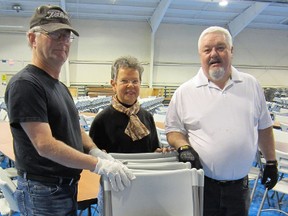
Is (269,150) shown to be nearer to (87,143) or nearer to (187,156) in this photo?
(187,156)

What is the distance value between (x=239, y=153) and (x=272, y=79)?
14497mm

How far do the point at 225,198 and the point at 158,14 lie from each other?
11121mm

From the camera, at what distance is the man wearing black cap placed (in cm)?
114

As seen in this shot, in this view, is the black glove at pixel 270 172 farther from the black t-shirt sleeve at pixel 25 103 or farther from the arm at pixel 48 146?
the black t-shirt sleeve at pixel 25 103

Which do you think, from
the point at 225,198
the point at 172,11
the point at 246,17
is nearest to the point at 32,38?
the point at 225,198

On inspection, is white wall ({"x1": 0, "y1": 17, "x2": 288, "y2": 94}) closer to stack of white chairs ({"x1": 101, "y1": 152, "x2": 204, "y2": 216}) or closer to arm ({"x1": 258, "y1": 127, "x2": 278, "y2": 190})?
arm ({"x1": 258, "y1": 127, "x2": 278, "y2": 190})

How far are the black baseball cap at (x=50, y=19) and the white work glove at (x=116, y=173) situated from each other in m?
0.64

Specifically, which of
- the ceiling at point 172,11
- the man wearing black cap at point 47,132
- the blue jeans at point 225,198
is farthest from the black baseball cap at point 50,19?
the ceiling at point 172,11

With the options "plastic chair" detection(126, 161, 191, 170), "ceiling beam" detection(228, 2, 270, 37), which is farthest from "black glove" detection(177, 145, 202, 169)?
"ceiling beam" detection(228, 2, 270, 37)

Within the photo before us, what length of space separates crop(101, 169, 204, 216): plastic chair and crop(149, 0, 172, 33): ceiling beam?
1012 cm

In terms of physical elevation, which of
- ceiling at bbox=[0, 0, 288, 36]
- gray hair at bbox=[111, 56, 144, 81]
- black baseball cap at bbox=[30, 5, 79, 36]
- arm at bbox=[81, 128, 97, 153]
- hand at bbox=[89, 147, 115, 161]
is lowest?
hand at bbox=[89, 147, 115, 161]

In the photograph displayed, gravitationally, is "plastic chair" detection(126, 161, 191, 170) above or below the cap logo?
below

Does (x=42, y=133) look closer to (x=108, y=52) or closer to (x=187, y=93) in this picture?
(x=187, y=93)

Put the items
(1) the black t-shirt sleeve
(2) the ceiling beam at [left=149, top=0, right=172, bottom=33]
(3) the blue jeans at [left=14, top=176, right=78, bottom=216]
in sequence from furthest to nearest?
(2) the ceiling beam at [left=149, top=0, right=172, bottom=33]
(3) the blue jeans at [left=14, top=176, right=78, bottom=216]
(1) the black t-shirt sleeve
